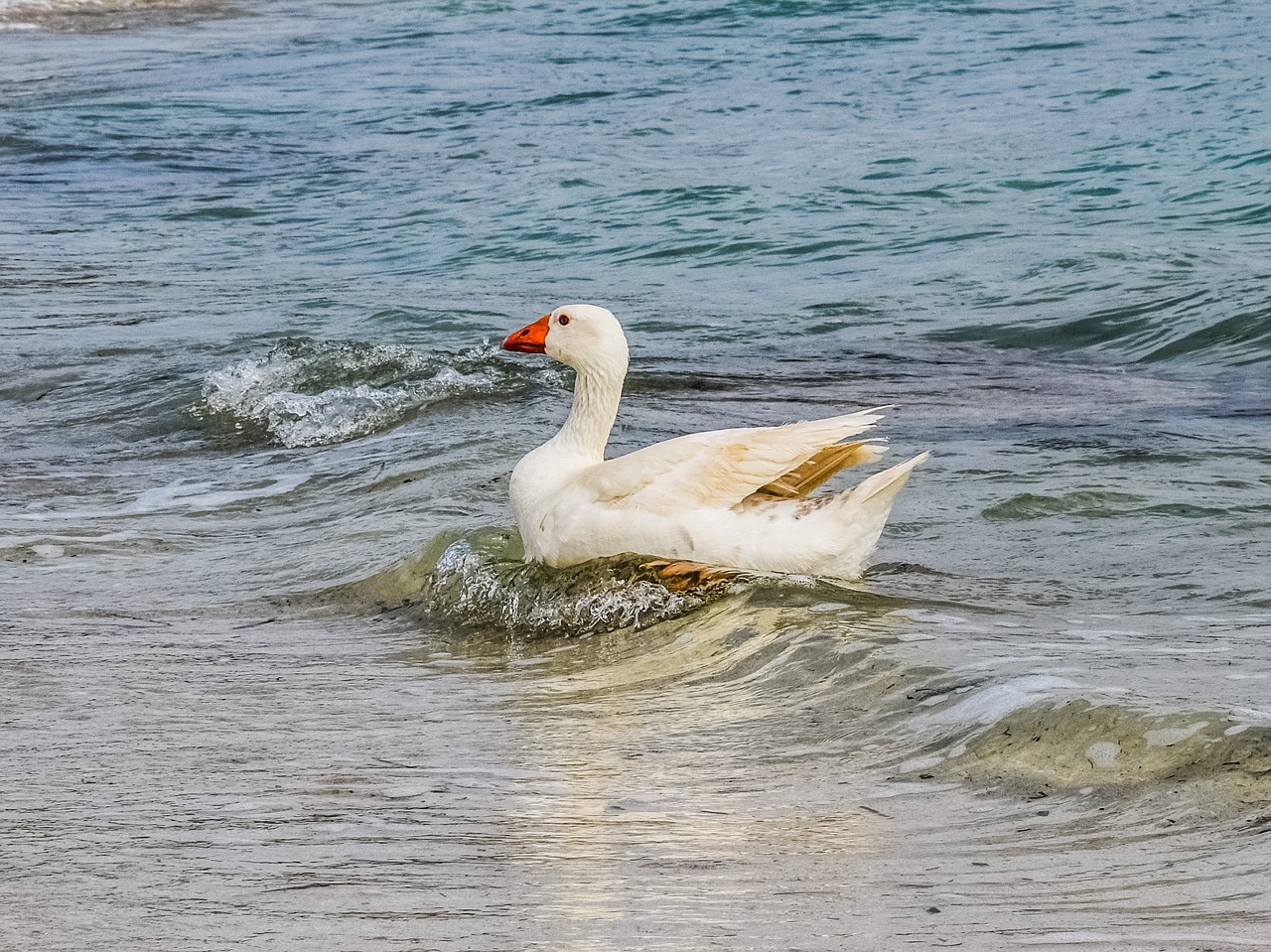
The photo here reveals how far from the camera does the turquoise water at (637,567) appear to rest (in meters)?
3.24

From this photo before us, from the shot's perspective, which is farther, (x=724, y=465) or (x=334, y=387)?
(x=334, y=387)

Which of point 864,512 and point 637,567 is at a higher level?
point 864,512

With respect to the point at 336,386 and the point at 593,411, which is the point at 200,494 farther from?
the point at 593,411

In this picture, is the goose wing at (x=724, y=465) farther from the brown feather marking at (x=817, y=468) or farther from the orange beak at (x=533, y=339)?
the orange beak at (x=533, y=339)

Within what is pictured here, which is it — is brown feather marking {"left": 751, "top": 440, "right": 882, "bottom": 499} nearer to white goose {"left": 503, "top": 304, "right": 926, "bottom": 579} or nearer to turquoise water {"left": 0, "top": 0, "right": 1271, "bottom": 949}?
white goose {"left": 503, "top": 304, "right": 926, "bottom": 579}

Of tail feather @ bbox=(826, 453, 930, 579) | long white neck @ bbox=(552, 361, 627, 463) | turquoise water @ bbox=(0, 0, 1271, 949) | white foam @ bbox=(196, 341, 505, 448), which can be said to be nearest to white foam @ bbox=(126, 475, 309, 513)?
turquoise water @ bbox=(0, 0, 1271, 949)

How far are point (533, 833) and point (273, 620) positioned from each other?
2481 mm

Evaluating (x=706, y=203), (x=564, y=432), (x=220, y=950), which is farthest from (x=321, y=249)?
(x=220, y=950)

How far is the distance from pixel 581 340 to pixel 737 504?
1.09 metres

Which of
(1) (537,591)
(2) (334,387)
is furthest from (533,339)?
Result: (2) (334,387)

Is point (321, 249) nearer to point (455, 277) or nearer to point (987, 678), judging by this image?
point (455, 277)

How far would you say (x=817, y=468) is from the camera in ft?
18.8

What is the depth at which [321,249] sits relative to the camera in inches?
575

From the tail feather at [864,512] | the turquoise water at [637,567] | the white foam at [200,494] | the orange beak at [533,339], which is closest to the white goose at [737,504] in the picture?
the tail feather at [864,512]
